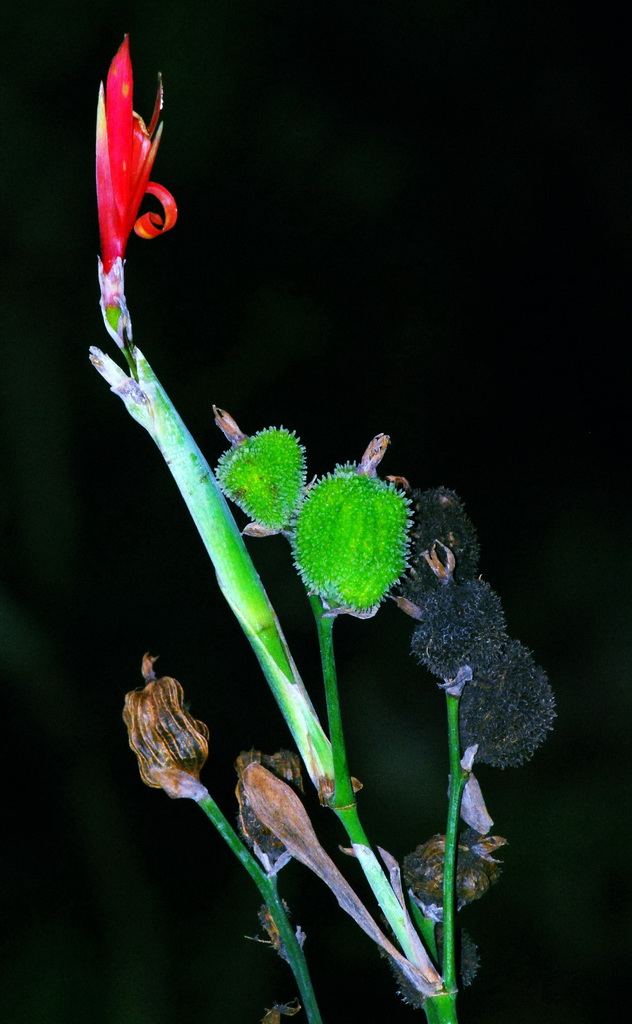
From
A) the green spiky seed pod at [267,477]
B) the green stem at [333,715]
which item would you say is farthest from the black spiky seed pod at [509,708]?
the green spiky seed pod at [267,477]

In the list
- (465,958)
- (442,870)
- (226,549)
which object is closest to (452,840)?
(442,870)

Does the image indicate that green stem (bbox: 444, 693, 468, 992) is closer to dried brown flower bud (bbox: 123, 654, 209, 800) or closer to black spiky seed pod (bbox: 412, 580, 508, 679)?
black spiky seed pod (bbox: 412, 580, 508, 679)

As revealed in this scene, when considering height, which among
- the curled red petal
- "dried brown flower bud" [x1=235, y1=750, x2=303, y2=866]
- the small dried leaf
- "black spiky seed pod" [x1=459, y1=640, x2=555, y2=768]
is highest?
the curled red petal

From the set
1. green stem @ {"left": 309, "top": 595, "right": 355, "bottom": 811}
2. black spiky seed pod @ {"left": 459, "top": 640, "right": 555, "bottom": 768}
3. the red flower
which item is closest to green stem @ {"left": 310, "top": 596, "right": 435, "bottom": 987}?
green stem @ {"left": 309, "top": 595, "right": 355, "bottom": 811}

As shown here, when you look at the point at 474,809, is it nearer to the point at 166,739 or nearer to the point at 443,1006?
the point at 443,1006

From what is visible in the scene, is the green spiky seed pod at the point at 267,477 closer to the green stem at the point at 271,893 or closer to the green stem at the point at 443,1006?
the green stem at the point at 271,893

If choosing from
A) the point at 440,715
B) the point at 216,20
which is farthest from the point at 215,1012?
the point at 216,20

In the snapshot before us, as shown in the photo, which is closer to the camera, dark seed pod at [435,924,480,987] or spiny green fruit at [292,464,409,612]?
spiny green fruit at [292,464,409,612]
